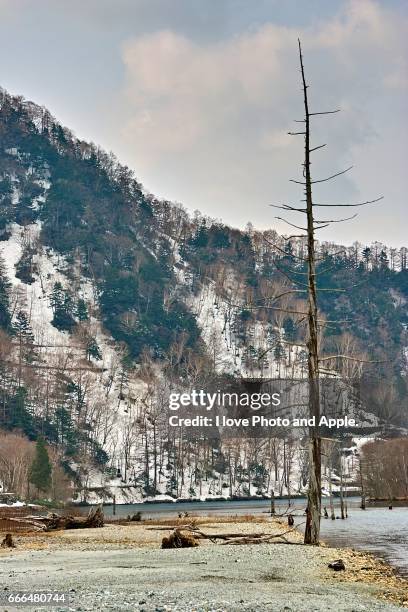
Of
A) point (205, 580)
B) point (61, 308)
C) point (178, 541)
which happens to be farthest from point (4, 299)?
point (205, 580)

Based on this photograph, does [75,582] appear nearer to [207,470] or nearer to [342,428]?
[207,470]

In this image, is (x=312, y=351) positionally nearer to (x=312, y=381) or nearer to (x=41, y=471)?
(x=312, y=381)

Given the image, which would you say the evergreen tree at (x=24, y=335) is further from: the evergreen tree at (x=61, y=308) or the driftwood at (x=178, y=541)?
the driftwood at (x=178, y=541)

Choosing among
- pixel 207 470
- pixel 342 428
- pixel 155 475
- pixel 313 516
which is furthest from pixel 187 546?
pixel 342 428

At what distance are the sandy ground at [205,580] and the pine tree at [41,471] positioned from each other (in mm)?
68159

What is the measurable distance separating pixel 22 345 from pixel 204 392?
4525 centimetres

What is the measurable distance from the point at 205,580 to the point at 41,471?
3112 inches

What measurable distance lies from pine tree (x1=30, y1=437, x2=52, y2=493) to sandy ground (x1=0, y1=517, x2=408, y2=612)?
2683 inches

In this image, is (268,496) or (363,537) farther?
(268,496)

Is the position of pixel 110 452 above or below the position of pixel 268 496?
above

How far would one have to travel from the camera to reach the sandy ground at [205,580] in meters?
11.6

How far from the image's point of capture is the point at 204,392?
516 ft

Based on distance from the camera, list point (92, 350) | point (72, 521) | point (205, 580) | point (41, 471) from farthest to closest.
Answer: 1. point (92, 350)
2. point (41, 471)
3. point (72, 521)
4. point (205, 580)

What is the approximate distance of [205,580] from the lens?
15047 mm
